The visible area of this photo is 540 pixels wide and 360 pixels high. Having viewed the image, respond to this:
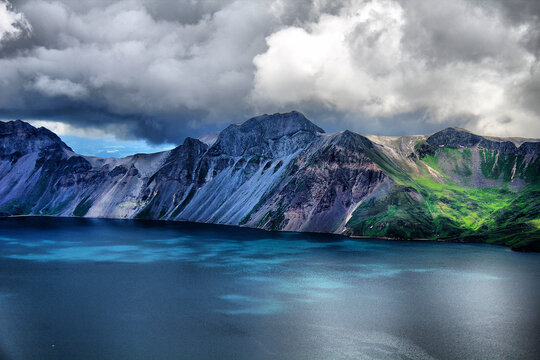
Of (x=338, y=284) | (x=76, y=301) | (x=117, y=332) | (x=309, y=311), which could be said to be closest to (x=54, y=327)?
(x=117, y=332)

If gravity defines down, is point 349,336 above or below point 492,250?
below

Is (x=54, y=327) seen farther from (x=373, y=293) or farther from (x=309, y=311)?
(x=373, y=293)

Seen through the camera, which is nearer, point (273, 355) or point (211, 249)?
point (273, 355)

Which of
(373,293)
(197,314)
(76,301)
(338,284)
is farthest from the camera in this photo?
(338,284)

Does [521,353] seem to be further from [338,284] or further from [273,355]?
[338,284]

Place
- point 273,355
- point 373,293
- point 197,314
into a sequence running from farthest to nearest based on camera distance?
point 373,293 < point 197,314 < point 273,355

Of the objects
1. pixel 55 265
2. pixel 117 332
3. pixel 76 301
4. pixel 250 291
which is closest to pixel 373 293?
pixel 250 291
